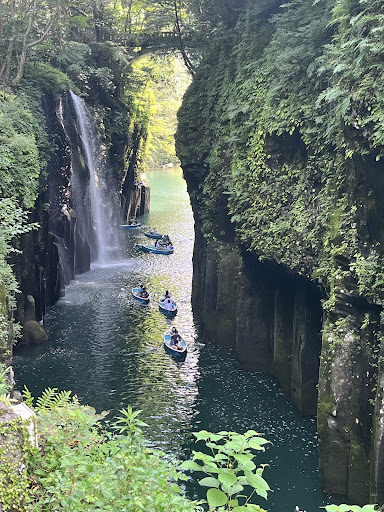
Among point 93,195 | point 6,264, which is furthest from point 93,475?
point 93,195

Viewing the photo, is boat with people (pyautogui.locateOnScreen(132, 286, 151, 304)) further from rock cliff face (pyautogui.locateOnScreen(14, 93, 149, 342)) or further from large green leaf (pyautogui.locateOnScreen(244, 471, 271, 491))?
large green leaf (pyautogui.locateOnScreen(244, 471, 271, 491))

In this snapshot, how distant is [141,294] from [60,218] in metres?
6.05

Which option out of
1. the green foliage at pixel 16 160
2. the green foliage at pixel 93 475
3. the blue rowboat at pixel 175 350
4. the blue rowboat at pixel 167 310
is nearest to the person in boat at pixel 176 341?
the blue rowboat at pixel 175 350

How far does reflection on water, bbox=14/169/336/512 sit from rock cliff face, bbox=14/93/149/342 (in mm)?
1474

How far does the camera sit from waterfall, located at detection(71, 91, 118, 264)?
33891mm

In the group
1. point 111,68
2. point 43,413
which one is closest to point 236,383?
point 43,413

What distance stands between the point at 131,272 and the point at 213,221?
12.8 metres

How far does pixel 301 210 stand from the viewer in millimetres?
16422

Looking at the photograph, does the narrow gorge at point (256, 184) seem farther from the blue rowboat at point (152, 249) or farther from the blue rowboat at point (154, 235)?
the blue rowboat at point (154, 235)

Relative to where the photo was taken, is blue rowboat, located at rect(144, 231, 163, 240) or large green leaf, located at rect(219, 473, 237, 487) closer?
large green leaf, located at rect(219, 473, 237, 487)

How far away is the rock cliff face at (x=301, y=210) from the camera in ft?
40.2

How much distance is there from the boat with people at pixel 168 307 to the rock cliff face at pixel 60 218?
17.8ft

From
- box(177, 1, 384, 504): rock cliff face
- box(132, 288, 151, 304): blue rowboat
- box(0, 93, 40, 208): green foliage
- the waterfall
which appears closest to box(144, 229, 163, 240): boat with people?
the waterfall

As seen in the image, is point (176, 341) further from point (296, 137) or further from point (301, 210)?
point (296, 137)
